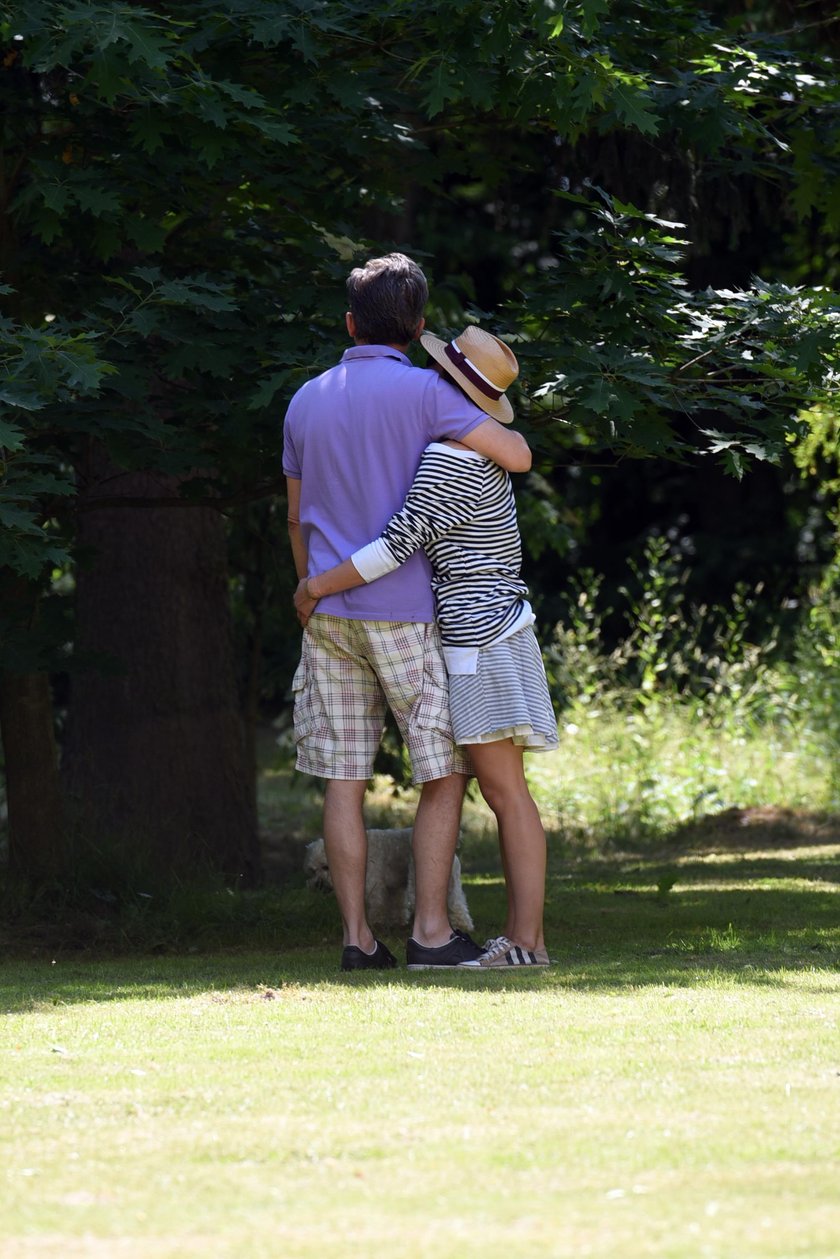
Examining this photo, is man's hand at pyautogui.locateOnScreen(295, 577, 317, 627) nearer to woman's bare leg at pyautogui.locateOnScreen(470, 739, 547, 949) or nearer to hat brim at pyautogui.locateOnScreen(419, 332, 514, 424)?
woman's bare leg at pyautogui.locateOnScreen(470, 739, 547, 949)

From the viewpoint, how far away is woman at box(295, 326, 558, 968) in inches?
211

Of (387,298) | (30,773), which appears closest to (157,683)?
(30,773)

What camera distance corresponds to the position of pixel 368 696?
18.3ft

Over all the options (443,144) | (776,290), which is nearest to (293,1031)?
(776,290)

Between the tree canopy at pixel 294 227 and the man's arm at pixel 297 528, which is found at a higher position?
the tree canopy at pixel 294 227

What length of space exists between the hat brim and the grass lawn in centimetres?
170

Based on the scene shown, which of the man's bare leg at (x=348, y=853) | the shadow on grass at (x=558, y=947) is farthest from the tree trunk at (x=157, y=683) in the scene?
the man's bare leg at (x=348, y=853)

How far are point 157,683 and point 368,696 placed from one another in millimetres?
3843

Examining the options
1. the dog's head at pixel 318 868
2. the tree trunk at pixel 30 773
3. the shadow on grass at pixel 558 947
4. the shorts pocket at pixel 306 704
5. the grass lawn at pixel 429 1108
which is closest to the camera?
the grass lawn at pixel 429 1108

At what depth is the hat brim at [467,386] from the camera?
18.0ft

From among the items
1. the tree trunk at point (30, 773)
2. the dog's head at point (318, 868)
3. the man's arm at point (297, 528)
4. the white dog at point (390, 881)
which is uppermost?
the man's arm at point (297, 528)

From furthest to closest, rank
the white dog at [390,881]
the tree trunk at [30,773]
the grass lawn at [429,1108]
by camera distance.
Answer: the tree trunk at [30,773] < the white dog at [390,881] < the grass lawn at [429,1108]

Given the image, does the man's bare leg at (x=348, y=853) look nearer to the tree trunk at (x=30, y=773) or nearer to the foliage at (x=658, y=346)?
the foliage at (x=658, y=346)

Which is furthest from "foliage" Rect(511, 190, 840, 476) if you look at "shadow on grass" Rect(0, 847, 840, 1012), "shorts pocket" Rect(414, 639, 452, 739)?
Result: "shadow on grass" Rect(0, 847, 840, 1012)
